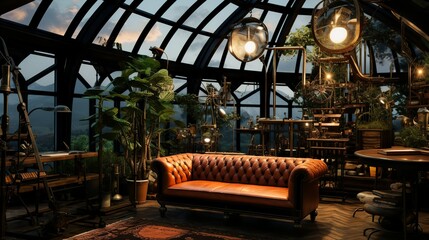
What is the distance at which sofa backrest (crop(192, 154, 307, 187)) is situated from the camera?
5.26 m

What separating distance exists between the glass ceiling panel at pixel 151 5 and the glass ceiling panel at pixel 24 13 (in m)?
2.49

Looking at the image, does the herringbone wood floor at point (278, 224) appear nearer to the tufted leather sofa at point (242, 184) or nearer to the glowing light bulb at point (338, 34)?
the tufted leather sofa at point (242, 184)

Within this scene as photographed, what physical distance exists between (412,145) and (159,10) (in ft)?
20.5

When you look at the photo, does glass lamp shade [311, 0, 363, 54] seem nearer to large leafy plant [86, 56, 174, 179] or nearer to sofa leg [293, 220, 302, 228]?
sofa leg [293, 220, 302, 228]

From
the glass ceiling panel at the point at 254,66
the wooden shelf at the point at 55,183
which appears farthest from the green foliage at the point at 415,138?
the glass ceiling panel at the point at 254,66

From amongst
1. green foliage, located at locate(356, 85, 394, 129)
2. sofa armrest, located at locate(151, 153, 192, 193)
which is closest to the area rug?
sofa armrest, located at locate(151, 153, 192, 193)

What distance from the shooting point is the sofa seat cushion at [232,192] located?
184 inches

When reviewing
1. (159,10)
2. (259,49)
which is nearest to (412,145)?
(259,49)

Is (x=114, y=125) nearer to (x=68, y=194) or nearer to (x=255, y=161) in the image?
(x=68, y=194)

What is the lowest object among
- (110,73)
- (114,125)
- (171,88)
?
(114,125)

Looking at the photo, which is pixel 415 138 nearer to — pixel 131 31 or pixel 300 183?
pixel 300 183

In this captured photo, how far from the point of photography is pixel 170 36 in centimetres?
1020

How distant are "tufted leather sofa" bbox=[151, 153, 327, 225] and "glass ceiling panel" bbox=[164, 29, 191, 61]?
207 inches

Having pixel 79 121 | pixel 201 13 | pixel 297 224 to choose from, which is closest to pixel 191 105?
pixel 201 13
